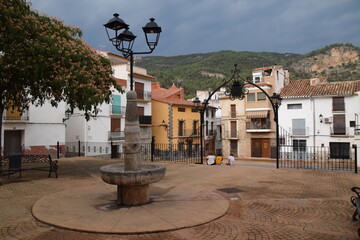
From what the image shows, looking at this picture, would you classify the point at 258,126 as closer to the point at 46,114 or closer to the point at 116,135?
the point at 116,135

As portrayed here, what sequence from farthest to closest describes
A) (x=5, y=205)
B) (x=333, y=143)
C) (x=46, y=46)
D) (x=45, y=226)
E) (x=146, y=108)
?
(x=146, y=108)
(x=333, y=143)
(x=46, y=46)
(x=5, y=205)
(x=45, y=226)

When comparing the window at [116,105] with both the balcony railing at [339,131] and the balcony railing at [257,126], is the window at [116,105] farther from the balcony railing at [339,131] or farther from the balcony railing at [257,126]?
the balcony railing at [339,131]

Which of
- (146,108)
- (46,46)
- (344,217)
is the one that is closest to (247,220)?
(344,217)

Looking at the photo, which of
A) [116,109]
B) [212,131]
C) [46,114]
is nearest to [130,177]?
[46,114]

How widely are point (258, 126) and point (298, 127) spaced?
533 centimetres

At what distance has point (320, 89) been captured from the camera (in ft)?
113

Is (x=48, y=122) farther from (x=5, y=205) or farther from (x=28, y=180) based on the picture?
(x=5, y=205)

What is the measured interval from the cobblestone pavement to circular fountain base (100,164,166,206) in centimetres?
135

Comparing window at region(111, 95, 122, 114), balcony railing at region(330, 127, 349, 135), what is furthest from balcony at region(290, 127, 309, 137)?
window at region(111, 95, 122, 114)

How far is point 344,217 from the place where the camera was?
6000mm

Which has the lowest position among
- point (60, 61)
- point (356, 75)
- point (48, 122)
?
point (48, 122)

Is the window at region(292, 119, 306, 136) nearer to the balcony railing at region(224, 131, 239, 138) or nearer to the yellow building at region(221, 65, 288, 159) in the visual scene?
the yellow building at region(221, 65, 288, 159)

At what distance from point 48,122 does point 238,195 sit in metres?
20.9

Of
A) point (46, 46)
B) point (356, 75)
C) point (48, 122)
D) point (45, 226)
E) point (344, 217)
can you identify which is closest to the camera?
point (45, 226)
